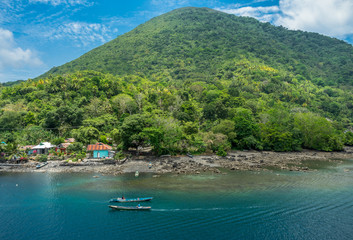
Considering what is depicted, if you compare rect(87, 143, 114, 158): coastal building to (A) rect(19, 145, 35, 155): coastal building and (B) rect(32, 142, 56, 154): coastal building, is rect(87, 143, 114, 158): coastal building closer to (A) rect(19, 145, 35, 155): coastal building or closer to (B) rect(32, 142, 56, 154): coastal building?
(B) rect(32, 142, 56, 154): coastal building

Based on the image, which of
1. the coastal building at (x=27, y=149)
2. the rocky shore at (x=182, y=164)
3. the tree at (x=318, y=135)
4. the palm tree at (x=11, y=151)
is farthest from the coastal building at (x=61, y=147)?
the tree at (x=318, y=135)

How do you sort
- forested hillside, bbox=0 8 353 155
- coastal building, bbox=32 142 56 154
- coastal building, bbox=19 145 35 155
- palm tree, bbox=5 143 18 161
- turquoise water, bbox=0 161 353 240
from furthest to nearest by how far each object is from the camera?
forested hillside, bbox=0 8 353 155 → coastal building, bbox=32 142 56 154 → coastal building, bbox=19 145 35 155 → palm tree, bbox=5 143 18 161 → turquoise water, bbox=0 161 353 240

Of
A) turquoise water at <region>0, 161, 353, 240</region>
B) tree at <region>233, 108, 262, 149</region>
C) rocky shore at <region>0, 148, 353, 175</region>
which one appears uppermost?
tree at <region>233, 108, 262, 149</region>

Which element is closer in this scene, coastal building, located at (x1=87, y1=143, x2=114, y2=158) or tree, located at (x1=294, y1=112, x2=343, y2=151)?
coastal building, located at (x1=87, y1=143, x2=114, y2=158)

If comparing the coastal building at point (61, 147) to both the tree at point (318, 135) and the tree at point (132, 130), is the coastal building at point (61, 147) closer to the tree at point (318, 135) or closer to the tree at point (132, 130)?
the tree at point (132, 130)

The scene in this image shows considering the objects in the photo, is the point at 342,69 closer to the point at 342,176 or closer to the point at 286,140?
the point at 286,140

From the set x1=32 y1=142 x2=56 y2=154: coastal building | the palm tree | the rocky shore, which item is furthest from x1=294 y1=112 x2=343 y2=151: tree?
the palm tree
